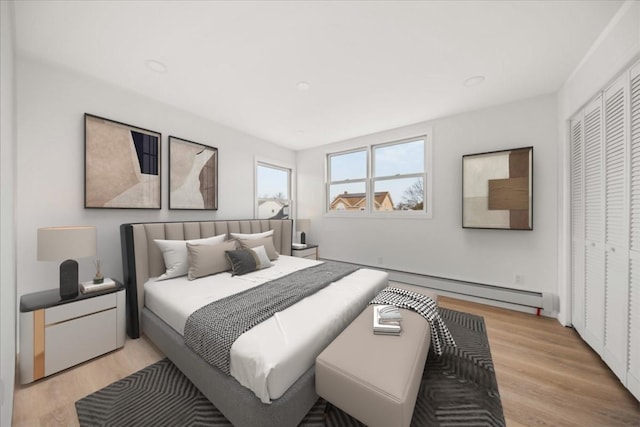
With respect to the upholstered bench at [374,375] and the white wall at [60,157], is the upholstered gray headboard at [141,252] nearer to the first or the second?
the white wall at [60,157]

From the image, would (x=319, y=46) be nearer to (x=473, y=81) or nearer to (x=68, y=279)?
(x=473, y=81)

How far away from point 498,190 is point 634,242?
4.64 ft

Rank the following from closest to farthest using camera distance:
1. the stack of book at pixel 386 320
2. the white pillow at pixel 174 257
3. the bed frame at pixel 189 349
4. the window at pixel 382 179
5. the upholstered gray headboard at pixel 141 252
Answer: the bed frame at pixel 189 349
the stack of book at pixel 386 320
the upholstered gray headboard at pixel 141 252
the white pillow at pixel 174 257
the window at pixel 382 179

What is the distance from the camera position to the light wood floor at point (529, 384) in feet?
4.45

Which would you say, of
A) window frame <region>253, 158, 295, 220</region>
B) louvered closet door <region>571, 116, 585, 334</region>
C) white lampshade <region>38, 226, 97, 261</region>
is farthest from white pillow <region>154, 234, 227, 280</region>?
louvered closet door <region>571, 116, 585, 334</region>

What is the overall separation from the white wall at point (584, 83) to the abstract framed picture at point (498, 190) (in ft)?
0.91

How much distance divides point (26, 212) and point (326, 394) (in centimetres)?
280

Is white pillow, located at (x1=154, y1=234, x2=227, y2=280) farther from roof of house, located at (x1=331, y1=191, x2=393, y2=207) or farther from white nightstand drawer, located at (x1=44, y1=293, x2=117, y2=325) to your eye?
roof of house, located at (x1=331, y1=191, x2=393, y2=207)

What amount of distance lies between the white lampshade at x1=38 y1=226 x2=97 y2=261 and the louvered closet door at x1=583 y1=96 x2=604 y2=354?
13.7ft

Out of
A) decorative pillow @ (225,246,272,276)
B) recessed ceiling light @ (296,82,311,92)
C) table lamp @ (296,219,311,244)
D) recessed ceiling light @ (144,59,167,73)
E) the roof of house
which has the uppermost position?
recessed ceiling light @ (296,82,311,92)

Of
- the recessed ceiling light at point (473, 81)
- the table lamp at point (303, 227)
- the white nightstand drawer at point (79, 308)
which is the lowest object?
the white nightstand drawer at point (79, 308)

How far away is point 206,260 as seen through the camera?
93.4 inches

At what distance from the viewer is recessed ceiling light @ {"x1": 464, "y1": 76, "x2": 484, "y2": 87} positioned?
7.59 ft

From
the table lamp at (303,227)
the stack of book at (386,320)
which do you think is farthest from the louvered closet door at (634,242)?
the table lamp at (303,227)
